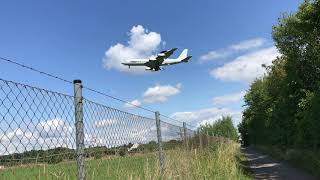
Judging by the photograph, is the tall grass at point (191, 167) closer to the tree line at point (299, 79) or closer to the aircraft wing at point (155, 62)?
the tree line at point (299, 79)

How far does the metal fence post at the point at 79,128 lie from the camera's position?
527cm

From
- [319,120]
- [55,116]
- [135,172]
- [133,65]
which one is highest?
[133,65]

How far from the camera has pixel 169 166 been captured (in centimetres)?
938

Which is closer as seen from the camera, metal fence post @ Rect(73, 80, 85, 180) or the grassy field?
the grassy field

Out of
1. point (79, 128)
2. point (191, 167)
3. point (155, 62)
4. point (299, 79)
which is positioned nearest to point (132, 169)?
point (79, 128)

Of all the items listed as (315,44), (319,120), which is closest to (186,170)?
(319,120)

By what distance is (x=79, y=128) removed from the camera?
534 centimetres

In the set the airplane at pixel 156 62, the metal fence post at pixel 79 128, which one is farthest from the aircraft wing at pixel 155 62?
the metal fence post at pixel 79 128

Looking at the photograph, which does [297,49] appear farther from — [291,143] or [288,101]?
[291,143]

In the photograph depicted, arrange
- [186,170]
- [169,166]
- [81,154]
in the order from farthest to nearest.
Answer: [186,170] → [169,166] → [81,154]

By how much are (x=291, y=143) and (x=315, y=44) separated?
9819 mm

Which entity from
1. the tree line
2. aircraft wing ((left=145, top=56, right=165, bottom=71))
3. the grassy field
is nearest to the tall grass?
the grassy field

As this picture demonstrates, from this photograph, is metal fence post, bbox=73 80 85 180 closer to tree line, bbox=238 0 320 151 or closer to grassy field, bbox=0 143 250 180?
grassy field, bbox=0 143 250 180

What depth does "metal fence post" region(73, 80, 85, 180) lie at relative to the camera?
527 centimetres
